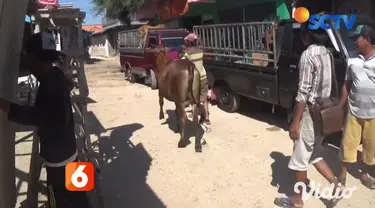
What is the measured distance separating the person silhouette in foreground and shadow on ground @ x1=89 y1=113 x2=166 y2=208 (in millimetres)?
1757

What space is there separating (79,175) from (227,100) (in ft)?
22.7

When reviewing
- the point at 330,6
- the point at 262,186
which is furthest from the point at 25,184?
the point at 330,6

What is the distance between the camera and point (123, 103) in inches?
440

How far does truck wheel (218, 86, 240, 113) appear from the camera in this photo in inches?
344

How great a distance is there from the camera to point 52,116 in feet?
8.60

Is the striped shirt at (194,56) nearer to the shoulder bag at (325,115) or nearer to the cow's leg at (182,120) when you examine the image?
the cow's leg at (182,120)

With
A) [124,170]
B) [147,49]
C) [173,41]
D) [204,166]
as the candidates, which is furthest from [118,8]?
[204,166]

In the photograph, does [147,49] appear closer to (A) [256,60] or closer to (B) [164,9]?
(A) [256,60]

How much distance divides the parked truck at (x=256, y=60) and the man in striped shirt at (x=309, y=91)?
6.50 feet

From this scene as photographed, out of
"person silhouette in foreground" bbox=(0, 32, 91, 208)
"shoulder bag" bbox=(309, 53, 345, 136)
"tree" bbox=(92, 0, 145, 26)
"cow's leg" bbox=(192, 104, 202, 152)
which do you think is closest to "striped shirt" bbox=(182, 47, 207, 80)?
"cow's leg" bbox=(192, 104, 202, 152)

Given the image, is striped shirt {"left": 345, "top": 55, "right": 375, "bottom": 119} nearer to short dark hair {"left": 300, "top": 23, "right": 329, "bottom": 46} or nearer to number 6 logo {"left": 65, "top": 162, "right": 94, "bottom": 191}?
short dark hair {"left": 300, "top": 23, "right": 329, "bottom": 46}

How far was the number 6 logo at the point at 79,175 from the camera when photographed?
229cm

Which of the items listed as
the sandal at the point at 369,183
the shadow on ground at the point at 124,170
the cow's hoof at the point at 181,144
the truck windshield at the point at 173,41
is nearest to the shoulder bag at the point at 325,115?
the sandal at the point at 369,183

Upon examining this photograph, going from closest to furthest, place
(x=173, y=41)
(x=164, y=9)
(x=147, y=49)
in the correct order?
(x=173, y=41)
(x=147, y=49)
(x=164, y=9)
